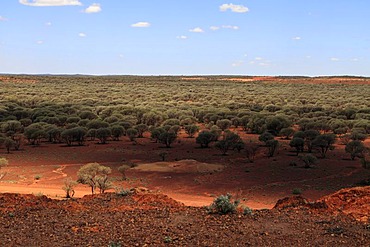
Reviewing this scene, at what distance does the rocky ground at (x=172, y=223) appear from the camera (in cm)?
855

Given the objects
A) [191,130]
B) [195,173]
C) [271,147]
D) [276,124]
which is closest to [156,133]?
[191,130]


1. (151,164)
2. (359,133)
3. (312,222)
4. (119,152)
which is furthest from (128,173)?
(359,133)

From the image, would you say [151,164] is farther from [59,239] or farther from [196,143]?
[59,239]

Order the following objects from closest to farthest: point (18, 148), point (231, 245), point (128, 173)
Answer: point (231, 245) < point (128, 173) < point (18, 148)

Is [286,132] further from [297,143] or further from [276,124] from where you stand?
[297,143]

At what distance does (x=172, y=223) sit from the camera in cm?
962

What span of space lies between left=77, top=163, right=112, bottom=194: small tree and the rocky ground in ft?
24.1

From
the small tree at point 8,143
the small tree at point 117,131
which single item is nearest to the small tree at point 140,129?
the small tree at point 117,131

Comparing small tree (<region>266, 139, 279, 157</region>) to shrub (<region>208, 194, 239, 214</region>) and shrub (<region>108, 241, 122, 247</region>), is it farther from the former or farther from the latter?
shrub (<region>108, 241, 122, 247</region>)

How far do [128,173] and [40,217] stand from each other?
622 inches

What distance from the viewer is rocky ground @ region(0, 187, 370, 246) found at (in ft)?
28.0

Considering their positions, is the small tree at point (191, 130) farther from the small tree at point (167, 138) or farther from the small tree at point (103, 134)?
the small tree at point (103, 134)

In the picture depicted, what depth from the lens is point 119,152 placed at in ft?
110

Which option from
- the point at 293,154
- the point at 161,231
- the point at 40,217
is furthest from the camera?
the point at 293,154
